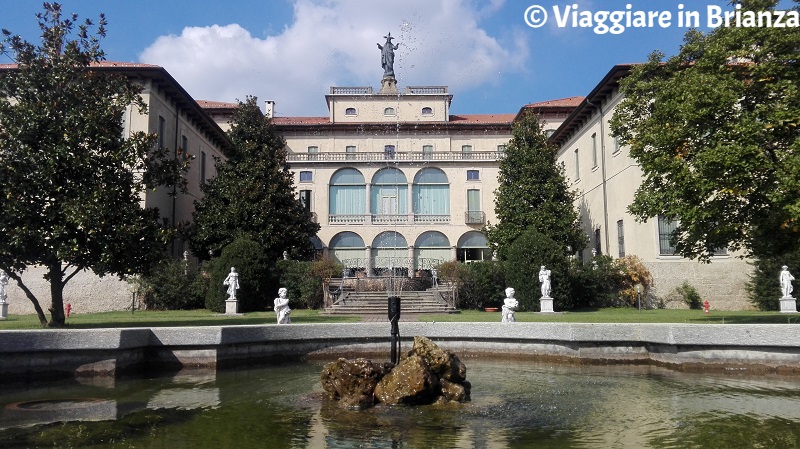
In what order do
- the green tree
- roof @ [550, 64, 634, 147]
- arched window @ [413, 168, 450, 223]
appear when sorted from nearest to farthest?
roof @ [550, 64, 634, 147], the green tree, arched window @ [413, 168, 450, 223]

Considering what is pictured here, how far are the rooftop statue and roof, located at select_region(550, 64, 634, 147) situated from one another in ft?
64.8

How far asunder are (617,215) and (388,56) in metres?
32.5

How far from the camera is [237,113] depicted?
102 ft

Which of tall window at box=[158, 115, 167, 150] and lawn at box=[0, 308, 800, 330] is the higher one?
tall window at box=[158, 115, 167, 150]

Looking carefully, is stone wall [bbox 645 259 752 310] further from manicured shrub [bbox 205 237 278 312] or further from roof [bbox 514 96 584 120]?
roof [bbox 514 96 584 120]

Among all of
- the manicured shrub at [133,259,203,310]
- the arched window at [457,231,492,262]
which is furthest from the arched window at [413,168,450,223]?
the manicured shrub at [133,259,203,310]

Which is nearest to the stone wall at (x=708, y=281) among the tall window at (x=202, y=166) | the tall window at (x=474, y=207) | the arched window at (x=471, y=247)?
the arched window at (x=471, y=247)

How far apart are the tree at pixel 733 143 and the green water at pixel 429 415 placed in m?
5.40

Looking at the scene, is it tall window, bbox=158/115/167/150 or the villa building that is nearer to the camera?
tall window, bbox=158/115/167/150

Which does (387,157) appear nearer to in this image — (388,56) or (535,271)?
(388,56)

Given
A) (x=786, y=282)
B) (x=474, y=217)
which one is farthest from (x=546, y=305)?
(x=474, y=217)

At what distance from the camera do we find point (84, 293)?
1014 inches

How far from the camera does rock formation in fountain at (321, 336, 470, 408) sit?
8922mm

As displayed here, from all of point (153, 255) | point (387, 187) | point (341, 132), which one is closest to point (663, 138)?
point (153, 255)
